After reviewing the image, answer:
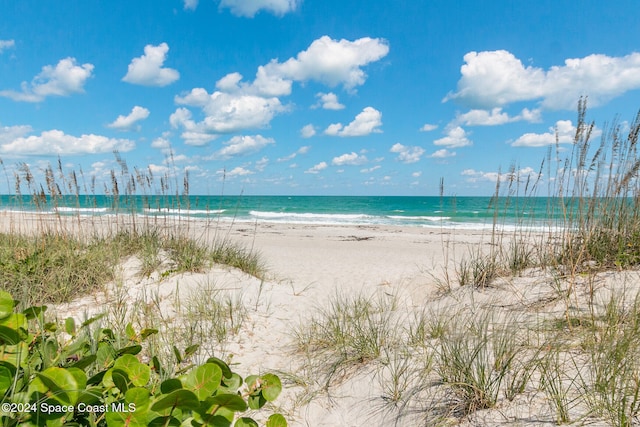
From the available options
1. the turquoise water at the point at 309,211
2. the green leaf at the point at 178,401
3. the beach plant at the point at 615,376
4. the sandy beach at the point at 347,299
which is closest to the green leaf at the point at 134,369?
the green leaf at the point at 178,401

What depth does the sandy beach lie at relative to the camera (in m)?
2.25

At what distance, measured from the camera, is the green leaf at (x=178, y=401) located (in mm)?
1146

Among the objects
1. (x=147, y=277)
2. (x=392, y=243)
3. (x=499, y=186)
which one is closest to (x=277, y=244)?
(x=392, y=243)

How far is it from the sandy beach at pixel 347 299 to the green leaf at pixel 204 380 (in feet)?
4.02

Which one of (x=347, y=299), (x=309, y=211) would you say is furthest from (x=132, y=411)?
(x=309, y=211)

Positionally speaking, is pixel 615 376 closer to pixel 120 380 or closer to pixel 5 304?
pixel 120 380

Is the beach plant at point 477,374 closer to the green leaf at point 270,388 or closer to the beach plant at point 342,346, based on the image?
the beach plant at point 342,346

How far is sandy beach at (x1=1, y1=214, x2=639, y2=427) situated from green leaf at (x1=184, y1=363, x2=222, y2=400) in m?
1.23

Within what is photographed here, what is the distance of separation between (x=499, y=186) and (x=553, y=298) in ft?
6.47

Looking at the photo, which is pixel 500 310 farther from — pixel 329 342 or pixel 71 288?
pixel 71 288

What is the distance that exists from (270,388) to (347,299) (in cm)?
261

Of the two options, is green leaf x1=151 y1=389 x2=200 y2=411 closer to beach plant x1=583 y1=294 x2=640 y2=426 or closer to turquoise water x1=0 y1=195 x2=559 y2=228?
beach plant x1=583 y1=294 x2=640 y2=426

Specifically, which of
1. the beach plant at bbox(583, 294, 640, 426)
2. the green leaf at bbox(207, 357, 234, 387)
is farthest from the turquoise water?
the green leaf at bbox(207, 357, 234, 387)

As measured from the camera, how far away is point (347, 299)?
415cm
